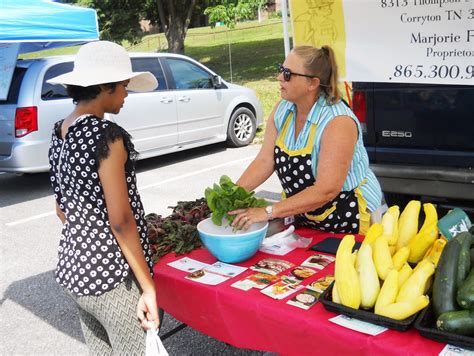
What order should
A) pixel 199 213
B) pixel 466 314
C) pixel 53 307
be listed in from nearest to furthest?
pixel 466 314, pixel 199 213, pixel 53 307

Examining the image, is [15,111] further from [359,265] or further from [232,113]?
[359,265]

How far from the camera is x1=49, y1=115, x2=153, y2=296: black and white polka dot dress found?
171 cm

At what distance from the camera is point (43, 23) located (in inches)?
215

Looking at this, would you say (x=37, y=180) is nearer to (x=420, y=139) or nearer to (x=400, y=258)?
(x=420, y=139)

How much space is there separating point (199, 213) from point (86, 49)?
41.2 inches

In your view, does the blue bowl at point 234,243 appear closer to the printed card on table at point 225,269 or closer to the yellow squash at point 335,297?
the printed card on table at point 225,269

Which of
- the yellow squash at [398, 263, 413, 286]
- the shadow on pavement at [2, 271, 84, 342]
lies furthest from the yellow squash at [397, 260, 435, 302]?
the shadow on pavement at [2, 271, 84, 342]

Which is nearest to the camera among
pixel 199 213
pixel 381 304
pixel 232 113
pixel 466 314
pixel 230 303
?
pixel 466 314

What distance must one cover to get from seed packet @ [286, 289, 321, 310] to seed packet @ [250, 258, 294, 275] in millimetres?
234

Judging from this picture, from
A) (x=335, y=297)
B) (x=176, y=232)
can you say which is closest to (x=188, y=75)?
(x=176, y=232)

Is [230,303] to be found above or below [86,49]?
below

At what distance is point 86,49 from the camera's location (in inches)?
74.1

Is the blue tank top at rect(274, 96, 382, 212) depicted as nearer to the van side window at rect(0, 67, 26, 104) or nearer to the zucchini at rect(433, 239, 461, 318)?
the zucchini at rect(433, 239, 461, 318)

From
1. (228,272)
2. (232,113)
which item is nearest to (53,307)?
(228,272)
